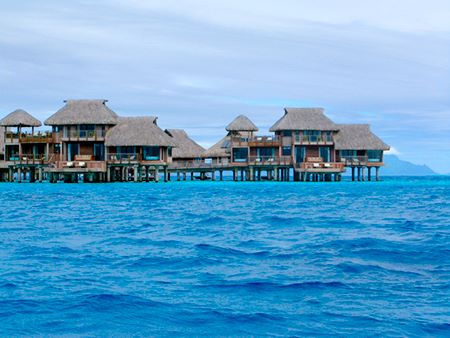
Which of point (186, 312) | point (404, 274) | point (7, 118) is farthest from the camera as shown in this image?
point (7, 118)

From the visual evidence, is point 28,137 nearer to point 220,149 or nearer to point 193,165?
point 193,165

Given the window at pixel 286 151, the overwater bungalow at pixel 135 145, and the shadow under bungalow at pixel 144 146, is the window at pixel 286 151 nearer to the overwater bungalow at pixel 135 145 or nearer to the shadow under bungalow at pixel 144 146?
the shadow under bungalow at pixel 144 146

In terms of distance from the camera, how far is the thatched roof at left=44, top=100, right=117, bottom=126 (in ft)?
187

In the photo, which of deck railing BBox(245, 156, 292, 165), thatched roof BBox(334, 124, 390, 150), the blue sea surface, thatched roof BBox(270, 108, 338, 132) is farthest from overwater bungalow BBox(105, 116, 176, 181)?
the blue sea surface

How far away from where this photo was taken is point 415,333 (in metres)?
8.12

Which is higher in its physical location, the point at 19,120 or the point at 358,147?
the point at 19,120

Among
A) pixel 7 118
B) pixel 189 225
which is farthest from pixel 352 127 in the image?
pixel 189 225

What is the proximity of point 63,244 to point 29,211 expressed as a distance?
1126 centimetres

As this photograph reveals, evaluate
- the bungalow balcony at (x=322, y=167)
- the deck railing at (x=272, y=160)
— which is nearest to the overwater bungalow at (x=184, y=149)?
the deck railing at (x=272, y=160)

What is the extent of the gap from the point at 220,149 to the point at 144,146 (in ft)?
52.4

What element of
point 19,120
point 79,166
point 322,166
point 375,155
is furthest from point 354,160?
point 19,120

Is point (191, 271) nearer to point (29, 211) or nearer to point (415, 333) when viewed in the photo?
point (415, 333)

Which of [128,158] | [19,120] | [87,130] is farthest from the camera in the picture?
[19,120]

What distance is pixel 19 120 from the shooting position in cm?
5838
